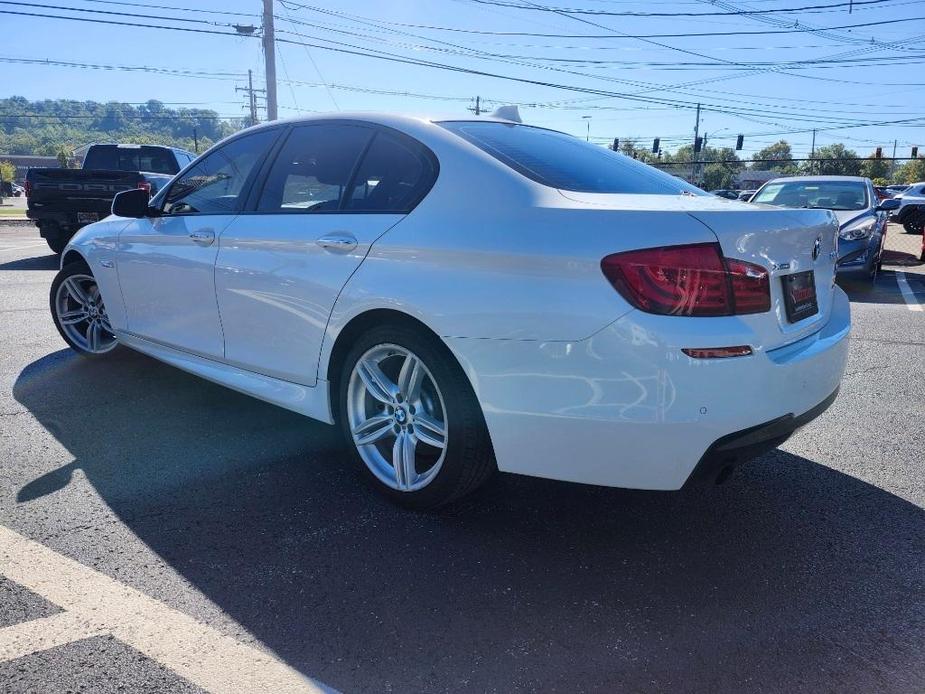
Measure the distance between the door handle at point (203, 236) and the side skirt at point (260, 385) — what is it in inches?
24.9

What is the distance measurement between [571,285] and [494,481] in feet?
4.37

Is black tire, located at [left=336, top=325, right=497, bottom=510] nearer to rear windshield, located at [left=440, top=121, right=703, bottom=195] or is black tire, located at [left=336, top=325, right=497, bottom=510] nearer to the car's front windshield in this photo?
rear windshield, located at [left=440, top=121, right=703, bottom=195]

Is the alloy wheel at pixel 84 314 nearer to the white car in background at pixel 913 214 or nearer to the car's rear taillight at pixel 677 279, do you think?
the car's rear taillight at pixel 677 279

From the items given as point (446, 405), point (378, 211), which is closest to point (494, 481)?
point (446, 405)

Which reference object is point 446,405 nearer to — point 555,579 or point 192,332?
point 555,579

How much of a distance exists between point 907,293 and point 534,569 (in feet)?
30.0

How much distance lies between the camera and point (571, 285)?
2359mm

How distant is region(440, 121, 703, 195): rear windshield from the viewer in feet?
9.34

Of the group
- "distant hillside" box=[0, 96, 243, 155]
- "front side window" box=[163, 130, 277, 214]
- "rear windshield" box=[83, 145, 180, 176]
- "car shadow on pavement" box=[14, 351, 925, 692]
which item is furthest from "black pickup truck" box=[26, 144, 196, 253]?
"distant hillside" box=[0, 96, 243, 155]

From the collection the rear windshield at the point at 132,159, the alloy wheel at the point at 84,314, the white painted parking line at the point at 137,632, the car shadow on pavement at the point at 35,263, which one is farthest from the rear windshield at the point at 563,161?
the rear windshield at the point at 132,159

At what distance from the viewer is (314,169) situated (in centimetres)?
346

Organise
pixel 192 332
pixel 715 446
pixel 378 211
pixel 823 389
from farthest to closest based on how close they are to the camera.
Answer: pixel 192 332
pixel 378 211
pixel 823 389
pixel 715 446

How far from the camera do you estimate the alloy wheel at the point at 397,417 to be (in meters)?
2.91

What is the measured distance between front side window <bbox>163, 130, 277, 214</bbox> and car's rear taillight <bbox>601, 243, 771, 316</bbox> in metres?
2.23
